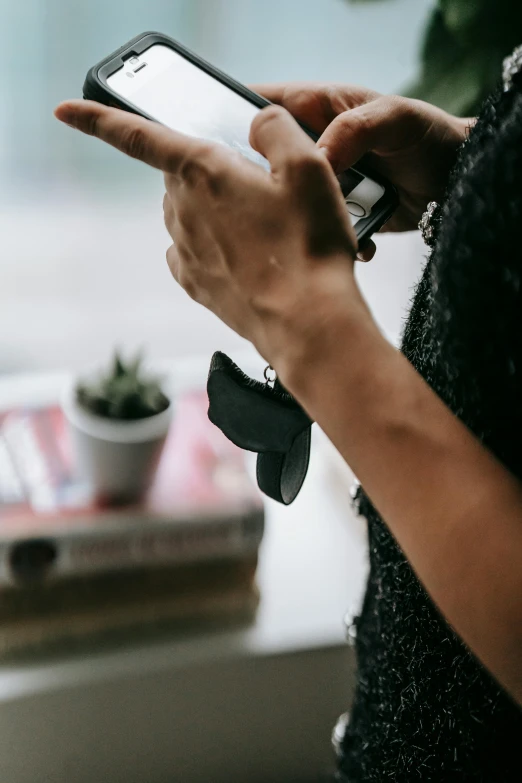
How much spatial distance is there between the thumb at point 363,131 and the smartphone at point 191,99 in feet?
0.08

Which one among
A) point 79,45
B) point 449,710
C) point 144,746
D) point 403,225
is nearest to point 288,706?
point 144,746

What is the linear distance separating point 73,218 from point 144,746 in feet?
1.90

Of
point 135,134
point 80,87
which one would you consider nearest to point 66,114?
point 135,134

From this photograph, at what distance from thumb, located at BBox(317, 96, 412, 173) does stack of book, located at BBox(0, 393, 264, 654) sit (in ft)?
1.45

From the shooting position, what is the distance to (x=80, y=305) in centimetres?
86

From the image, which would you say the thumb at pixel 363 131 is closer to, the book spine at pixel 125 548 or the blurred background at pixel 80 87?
the blurred background at pixel 80 87

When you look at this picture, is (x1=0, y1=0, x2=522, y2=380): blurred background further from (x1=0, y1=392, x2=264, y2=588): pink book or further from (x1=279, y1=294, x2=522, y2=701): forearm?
(x1=279, y1=294, x2=522, y2=701): forearm

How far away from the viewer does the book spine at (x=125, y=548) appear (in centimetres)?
75

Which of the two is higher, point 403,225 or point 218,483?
point 403,225

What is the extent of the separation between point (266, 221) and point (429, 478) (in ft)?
0.44

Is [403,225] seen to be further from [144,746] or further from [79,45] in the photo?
[144,746]

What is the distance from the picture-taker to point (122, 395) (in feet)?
2.48

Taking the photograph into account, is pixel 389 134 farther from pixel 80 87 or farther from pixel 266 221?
pixel 80 87

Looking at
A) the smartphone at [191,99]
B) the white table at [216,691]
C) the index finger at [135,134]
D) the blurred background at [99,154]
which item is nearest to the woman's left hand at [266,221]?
the index finger at [135,134]
